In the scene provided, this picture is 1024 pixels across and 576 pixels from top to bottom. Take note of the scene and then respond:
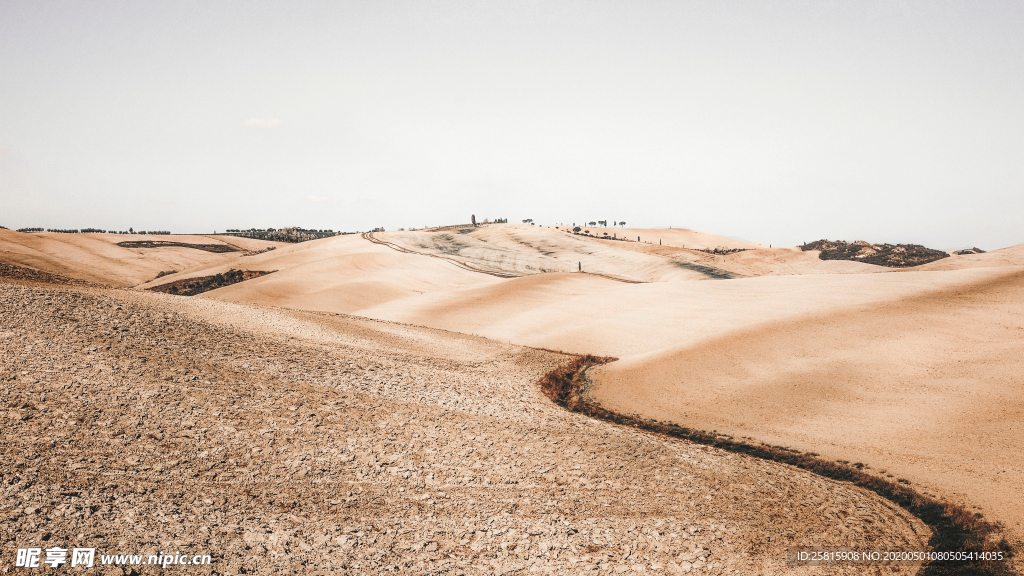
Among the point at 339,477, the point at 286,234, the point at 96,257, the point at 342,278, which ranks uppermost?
the point at 286,234

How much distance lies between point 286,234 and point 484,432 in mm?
97639

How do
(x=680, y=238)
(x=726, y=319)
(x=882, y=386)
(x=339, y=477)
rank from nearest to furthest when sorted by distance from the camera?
1. (x=339, y=477)
2. (x=882, y=386)
3. (x=726, y=319)
4. (x=680, y=238)

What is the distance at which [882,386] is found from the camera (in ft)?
53.3

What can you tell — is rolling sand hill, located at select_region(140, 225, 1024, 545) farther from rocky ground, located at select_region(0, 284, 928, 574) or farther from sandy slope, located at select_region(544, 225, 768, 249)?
sandy slope, located at select_region(544, 225, 768, 249)

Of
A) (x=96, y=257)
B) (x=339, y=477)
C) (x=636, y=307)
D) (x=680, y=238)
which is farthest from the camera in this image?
(x=680, y=238)

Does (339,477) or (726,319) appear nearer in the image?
(339,477)

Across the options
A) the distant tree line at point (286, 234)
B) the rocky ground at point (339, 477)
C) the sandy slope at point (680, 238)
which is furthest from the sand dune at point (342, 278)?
the sandy slope at point (680, 238)

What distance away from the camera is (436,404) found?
49.7 feet

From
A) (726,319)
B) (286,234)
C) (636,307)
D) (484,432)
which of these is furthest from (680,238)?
(484,432)

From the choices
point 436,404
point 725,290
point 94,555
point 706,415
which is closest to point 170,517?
point 94,555

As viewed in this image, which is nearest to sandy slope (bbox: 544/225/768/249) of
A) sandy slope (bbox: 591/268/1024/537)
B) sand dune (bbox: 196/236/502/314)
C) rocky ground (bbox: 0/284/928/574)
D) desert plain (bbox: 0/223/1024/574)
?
sand dune (bbox: 196/236/502/314)

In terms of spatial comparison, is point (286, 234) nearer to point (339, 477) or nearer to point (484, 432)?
point (484, 432)

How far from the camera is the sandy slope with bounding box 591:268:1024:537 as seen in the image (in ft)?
40.1

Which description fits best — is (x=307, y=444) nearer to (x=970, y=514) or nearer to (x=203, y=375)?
(x=203, y=375)
